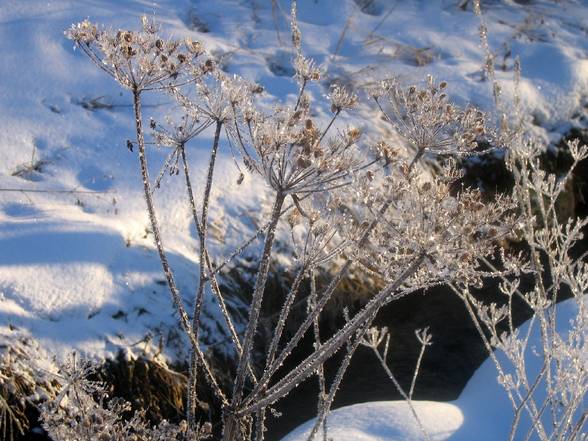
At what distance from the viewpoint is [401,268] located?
6.01 ft

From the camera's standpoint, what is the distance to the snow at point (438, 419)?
3.35 meters

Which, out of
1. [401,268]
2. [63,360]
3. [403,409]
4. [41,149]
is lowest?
[403,409]

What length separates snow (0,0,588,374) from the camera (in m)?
3.70

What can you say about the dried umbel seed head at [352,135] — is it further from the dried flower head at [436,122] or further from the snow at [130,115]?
the snow at [130,115]

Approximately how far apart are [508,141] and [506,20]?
580 cm

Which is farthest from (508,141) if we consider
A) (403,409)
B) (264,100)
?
(264,100)

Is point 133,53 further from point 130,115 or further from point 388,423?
point 130,115

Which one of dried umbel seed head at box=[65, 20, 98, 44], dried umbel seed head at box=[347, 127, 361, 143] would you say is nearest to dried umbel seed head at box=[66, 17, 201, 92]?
dried umbel seed head at box=[65, 20, 98, 44]

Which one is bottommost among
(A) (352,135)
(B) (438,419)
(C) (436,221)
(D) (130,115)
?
(B) (438,419)

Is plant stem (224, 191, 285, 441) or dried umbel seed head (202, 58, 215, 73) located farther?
dried umbel seed head (202, 58, 215, 73)

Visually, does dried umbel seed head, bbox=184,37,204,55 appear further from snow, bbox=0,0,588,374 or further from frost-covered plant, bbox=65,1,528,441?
snow, bbox=0,0,588,374

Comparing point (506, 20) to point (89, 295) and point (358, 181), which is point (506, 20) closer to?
point (89, 295)

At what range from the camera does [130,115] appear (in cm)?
510

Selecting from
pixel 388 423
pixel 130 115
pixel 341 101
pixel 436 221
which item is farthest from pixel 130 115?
pixel 436 221
